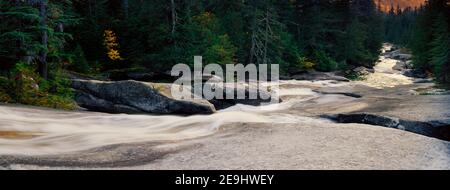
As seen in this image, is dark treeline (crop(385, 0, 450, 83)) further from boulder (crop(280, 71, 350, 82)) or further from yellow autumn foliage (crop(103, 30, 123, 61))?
yellow autumn foliage (crop(103, 30, 123, 61))

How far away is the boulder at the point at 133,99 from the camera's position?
15.5 m

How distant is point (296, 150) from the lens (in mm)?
6418

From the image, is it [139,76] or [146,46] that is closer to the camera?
[139,76]

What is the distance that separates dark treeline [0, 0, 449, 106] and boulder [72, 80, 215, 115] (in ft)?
3.15

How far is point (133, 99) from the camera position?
54.3 feet

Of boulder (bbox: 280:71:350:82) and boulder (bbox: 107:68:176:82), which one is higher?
boulder (bbox: 107:68:176:82)

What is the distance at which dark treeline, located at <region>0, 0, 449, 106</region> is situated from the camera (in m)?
18.2

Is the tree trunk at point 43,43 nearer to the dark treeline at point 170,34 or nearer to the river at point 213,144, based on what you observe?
the dark treeline at point 170,34

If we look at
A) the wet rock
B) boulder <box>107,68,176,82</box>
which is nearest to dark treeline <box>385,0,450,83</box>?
boulder <box>107,68,176,82</box>

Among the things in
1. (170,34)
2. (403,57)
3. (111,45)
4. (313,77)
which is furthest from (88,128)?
(403,57)

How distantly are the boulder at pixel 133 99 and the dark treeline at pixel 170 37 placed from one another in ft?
3.15
